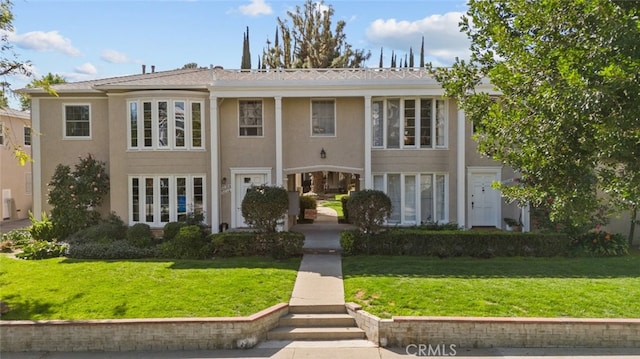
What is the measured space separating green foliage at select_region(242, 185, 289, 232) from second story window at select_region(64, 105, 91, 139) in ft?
27.5

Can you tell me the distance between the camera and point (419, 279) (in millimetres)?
10508

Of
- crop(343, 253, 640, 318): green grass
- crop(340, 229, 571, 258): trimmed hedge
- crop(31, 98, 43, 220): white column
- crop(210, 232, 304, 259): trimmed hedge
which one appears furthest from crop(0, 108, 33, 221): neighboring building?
crop(343, 253, 640, 318): green grass

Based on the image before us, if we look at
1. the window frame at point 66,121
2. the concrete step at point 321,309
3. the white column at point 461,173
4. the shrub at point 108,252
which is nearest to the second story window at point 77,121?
the window frame at point 66,121

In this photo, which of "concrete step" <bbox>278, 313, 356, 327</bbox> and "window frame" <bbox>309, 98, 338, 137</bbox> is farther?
"window frame" <bbox>309, 98, 338, 137</bbox>

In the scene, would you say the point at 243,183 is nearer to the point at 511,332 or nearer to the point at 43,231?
the point at 43,231

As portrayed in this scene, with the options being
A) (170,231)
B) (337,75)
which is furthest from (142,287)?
(337,75)

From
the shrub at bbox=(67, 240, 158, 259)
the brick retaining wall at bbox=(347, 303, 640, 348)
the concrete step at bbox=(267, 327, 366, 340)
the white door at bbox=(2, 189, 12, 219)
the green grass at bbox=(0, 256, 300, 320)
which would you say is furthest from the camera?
the white door at bbox=(2, 189, 12, 219)

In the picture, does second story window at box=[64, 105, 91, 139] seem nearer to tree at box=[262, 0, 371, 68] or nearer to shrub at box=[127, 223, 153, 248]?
shrub at box=[127, 223, 153, 248]

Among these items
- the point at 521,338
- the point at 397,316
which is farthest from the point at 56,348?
the point at 521,338

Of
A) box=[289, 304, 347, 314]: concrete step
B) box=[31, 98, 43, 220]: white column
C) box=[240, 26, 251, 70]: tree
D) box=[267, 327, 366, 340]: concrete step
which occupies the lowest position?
box=[267, 327, 366, 340]: concrete step

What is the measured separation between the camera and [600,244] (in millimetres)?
13453

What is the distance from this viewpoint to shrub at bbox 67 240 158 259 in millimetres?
13172

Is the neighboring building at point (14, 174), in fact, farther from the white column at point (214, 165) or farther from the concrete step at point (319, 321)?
the concrete step at point (319, 321)

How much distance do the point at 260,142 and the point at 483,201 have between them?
9037 mm
